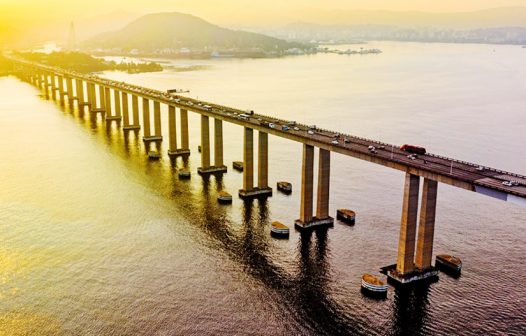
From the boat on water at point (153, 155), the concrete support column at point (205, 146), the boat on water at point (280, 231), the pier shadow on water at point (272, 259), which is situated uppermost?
the concrete support column at point (205, 146)

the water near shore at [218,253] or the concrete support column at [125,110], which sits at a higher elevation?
the concrete support column at [125,110]

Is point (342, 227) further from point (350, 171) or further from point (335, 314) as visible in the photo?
point (350, 171)

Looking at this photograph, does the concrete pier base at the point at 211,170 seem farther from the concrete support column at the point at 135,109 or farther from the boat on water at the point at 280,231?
the concrete support column at the point at 135,109

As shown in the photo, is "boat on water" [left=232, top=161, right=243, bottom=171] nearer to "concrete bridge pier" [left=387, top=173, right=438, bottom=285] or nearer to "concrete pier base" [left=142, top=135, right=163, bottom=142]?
"concrete pier base" [left=142, top=135, right=163, bottom=142]

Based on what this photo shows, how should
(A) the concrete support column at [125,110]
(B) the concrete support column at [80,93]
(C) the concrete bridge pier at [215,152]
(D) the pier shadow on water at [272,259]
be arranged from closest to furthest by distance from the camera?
(D) the pier shadow on water at [272,259] → (C) the concrete bridge pier at [215,152] → (A) the concrete support column at [125,110] → (B) the concrete support column at [80,93]

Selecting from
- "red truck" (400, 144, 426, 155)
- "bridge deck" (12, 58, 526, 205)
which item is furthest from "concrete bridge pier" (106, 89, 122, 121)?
"red truck" (400, 144, 426, 155)

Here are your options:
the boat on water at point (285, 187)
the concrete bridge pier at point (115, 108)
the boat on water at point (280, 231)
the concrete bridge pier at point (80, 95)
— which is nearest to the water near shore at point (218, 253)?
the boat on water at point (280, 231)

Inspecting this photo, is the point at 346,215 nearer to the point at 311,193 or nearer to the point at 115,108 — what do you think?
the point at 311,193

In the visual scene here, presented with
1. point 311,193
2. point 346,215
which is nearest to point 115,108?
point 311,193
